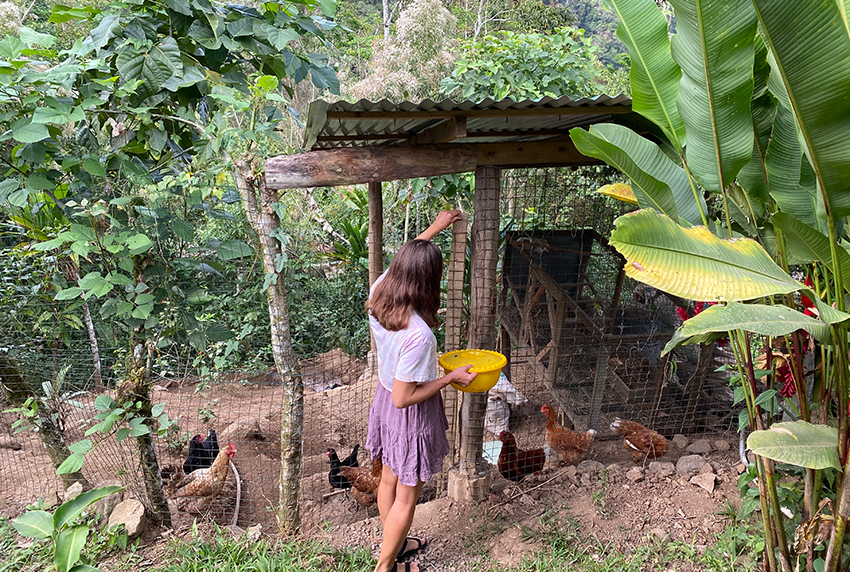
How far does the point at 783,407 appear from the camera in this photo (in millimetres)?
2691

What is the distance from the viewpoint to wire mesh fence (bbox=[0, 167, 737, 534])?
10.8 feet

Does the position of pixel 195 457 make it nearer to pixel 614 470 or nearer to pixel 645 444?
pixel 614 470

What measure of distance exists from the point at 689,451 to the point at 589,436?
812mm

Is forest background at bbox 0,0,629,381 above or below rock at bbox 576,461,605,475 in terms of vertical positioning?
above

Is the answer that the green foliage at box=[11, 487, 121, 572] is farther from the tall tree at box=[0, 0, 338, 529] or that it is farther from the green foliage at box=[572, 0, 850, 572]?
the green foliage at box=[572, 0, 850, 572]

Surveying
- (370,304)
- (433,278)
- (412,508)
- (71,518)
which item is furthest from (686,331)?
(71,518)

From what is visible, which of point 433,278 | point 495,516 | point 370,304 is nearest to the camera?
point 433,278

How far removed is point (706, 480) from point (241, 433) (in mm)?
3732

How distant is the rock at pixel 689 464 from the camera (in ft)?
11.8

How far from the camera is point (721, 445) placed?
13.0ft

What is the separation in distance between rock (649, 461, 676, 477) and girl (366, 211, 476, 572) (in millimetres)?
1943

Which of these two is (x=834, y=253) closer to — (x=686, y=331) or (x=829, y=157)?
(x=829, y=157)

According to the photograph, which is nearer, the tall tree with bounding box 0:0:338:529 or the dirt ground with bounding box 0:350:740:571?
the tall tree with bounding box 0:0:338:529

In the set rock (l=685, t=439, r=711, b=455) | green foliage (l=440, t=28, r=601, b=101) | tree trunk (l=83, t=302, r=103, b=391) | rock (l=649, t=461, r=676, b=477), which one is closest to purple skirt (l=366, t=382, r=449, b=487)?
rock (l=649, t=461, r=676, b=477)
